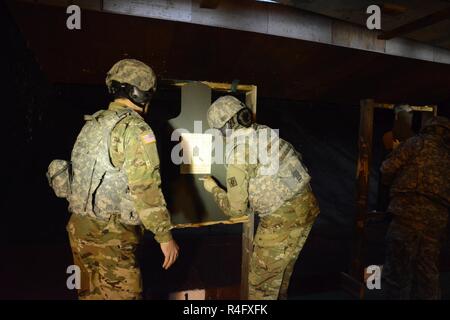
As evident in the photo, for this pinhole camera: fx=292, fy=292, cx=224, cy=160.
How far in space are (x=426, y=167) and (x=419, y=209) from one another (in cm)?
32

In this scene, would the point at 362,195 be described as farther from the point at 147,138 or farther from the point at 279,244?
the point at 147,138

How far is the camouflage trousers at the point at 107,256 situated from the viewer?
59.8 inches

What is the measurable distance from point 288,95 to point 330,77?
46 centimetres

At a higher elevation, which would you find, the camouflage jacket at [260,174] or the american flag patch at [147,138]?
the american flag patch at [147,138]

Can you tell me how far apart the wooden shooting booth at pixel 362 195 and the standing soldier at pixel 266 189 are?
3.21 ft

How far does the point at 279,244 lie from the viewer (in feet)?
5.98

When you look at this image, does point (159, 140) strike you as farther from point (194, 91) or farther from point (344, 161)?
point (344, 161)

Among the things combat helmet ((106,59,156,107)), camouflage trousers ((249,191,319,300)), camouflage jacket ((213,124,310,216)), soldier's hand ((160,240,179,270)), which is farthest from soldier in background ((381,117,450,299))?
combat helmet ((106,59,156,107))

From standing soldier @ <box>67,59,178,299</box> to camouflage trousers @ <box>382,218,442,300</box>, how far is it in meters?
1.76

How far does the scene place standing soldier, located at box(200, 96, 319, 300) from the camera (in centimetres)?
174

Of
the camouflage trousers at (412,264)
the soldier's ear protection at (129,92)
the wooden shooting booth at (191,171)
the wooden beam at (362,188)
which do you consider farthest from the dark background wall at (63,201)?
the camouflage trousers at (412,264)

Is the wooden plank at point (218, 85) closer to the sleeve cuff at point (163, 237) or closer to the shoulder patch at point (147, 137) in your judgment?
the shoulder patch at point (147, 137)

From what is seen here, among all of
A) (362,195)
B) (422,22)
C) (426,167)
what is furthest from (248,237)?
(422,22)

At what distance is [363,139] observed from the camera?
2.57 meters
